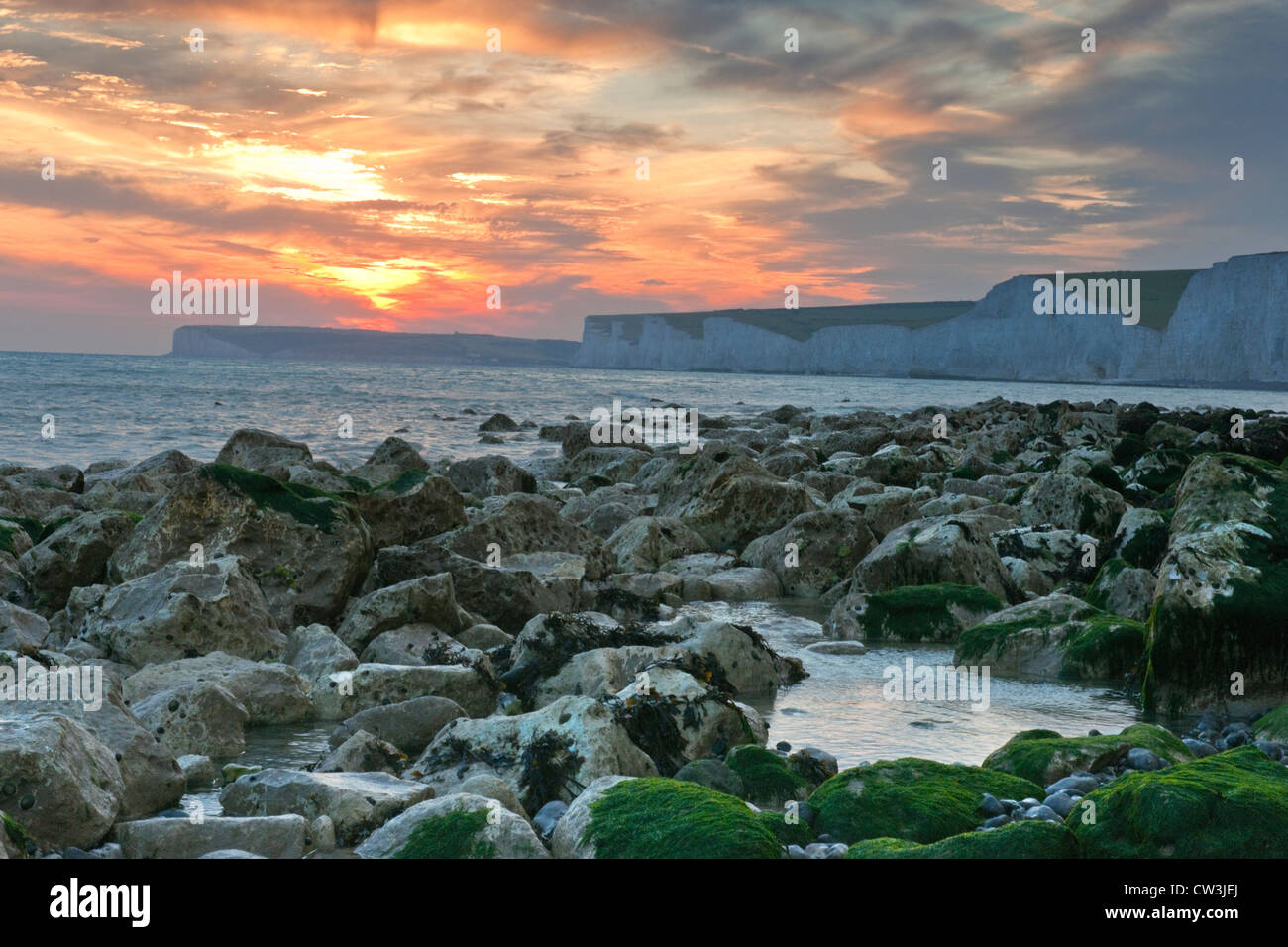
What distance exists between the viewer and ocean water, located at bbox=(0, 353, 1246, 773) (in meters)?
7.43

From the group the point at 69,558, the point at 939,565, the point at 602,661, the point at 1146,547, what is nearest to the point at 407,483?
the point at 69,558

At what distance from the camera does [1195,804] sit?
490cm

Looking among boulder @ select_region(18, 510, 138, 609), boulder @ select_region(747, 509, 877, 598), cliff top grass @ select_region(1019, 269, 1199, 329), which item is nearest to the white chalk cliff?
cliff top grass @ select_region(1019, 269, 1199, 329)

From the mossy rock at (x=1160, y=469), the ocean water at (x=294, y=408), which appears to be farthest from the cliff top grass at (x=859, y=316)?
the mossy rock at (x=1160, y=469)

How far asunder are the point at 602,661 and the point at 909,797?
114 inches

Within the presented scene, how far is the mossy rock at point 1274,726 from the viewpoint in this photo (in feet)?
22.2

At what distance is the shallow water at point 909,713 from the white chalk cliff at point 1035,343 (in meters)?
109

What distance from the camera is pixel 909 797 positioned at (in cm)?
552

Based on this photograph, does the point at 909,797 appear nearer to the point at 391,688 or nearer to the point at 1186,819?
the point at 1186,819

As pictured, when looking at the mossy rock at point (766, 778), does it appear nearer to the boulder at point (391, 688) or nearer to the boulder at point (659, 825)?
the boulder at point (659, 825)

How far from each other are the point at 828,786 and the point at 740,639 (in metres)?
2.81

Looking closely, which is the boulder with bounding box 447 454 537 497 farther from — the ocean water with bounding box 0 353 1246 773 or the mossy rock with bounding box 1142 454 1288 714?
the mossy rock with bounding box 1142 454 1288 714

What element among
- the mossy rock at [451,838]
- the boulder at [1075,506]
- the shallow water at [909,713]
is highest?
the boulder at [1075,506]
